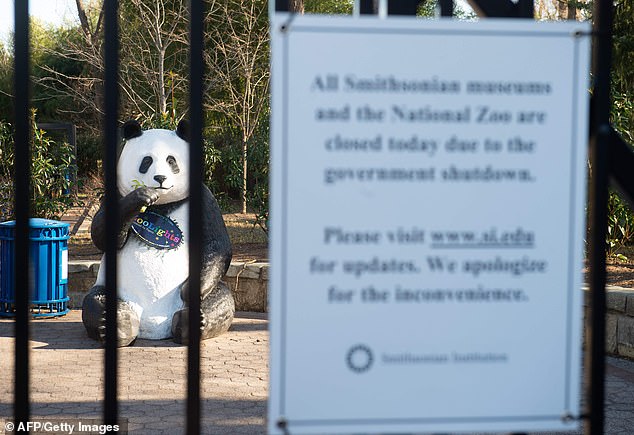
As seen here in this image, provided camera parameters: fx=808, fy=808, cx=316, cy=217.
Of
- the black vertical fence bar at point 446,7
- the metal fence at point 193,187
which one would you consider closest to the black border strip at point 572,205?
the metal fence at point 193,187

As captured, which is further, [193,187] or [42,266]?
[42,266]

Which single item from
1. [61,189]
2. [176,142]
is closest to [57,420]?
[176,142]

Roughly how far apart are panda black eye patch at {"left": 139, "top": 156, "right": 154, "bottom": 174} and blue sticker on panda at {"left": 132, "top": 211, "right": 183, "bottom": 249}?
1.13ft

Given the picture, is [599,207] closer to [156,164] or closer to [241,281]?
[156,164]

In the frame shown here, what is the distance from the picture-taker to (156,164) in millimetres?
6484

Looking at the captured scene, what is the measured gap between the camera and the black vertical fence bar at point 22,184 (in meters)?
1.64

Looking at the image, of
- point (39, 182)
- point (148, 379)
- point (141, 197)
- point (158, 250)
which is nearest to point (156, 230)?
point (158, 250)

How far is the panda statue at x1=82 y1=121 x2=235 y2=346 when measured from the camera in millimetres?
6297

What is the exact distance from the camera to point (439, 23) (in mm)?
1511

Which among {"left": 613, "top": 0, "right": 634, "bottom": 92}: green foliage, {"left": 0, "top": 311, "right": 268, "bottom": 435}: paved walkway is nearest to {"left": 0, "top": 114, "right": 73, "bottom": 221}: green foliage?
{"left": 0, "top": 311, "right": 268, "bottom": 435}: paved walkway

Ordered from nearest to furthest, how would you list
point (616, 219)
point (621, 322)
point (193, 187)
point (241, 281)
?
point (193, 187) < point (621, 322) < point (241, 281) < point (616, 219)

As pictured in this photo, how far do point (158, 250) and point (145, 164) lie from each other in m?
0.70

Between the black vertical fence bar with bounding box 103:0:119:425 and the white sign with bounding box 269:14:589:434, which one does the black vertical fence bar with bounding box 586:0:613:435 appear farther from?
the black vertical fence bar with bounding box 103:0:119:425

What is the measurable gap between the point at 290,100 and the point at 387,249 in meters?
0.33
